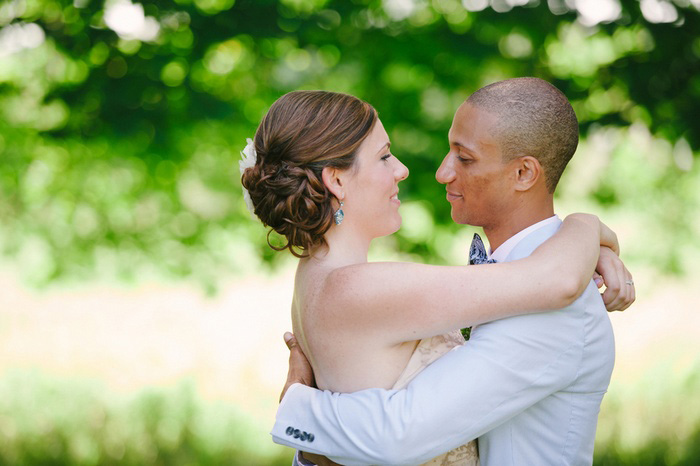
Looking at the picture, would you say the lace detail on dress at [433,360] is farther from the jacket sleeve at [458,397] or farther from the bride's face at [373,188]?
the bride's face at [373,188]

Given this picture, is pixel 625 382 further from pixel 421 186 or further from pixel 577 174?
pixel 421 186

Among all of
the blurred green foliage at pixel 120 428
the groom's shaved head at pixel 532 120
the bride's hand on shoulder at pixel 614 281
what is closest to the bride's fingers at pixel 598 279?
the bride's hand on shoulder at pixel 614 281

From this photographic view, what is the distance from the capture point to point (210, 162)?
5766mm

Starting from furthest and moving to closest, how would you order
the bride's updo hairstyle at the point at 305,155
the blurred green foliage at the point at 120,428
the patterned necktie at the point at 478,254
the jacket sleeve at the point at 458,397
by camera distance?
the blurred green foliage at the point at 120,428, the patterned necktie at the point at 478,254, the bride's updo hairstyle at the point at 305,155, the jacket sleeve at the point at 458,397

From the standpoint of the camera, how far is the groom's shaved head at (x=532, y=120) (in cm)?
256

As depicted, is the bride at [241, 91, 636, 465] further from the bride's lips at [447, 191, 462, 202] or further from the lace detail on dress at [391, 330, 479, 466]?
the bride's lips at [447, 191, 462, 202]

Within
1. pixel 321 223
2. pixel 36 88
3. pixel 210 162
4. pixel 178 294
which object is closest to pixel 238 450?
pixel 178 294

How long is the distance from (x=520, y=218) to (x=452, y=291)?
1.89 ft

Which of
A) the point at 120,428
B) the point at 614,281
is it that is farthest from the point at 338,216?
the point at 120,428

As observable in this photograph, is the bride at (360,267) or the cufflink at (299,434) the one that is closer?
the bride at (360,267)

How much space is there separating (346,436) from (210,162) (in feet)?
12.7

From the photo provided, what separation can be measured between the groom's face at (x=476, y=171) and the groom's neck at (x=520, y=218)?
2cm

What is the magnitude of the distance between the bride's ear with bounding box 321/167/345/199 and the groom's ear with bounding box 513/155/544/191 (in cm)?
60

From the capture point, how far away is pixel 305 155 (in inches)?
96.9
